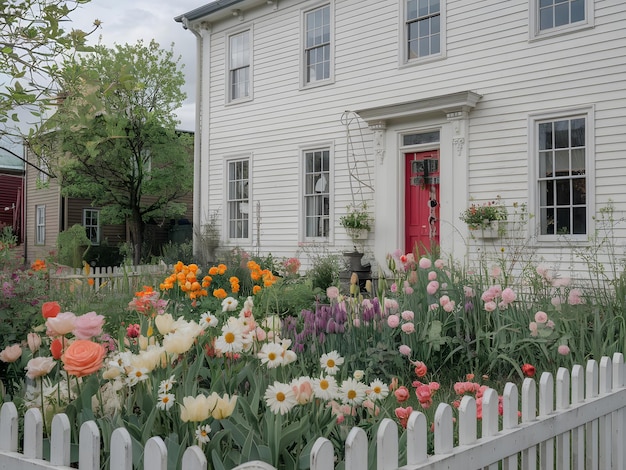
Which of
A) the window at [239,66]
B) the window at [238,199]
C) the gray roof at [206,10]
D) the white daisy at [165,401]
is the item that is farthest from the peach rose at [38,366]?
the gray roof at [206,10]

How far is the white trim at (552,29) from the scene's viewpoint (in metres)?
8.92

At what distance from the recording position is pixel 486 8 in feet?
33.0

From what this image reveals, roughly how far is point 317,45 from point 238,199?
3837 millimetres

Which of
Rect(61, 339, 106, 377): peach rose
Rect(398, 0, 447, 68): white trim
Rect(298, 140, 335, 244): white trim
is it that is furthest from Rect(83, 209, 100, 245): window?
Rect(61, 339, 106, 377): peach rose

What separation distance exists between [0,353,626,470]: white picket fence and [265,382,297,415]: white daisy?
272 millimetres

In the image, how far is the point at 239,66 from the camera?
1416 cm

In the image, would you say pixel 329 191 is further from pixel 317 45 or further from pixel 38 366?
pixel 38 366

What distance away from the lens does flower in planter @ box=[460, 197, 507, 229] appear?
959 centimetres

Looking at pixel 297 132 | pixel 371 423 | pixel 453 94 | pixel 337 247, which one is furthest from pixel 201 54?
pixel 371 423

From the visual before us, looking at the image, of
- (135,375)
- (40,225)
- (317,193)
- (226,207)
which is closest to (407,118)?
(317,193)

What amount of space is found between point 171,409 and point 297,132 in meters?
10.9

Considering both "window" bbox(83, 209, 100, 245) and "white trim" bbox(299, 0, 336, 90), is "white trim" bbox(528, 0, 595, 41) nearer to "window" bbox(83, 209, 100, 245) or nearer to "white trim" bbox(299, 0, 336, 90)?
"white trim" bbox(299, 0, 336, 90)

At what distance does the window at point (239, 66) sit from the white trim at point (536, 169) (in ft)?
22.3

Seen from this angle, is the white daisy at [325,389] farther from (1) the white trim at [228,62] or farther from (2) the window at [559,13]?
(1) the white trim at [228,62]
